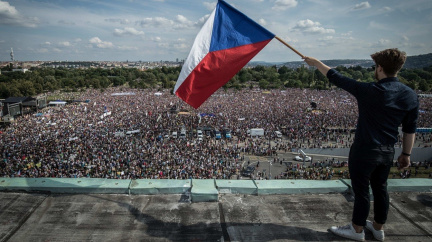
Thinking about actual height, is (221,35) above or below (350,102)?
above

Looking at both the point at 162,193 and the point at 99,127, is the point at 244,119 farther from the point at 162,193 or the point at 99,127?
the point at 162,193

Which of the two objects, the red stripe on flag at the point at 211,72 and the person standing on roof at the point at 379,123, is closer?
the person standing on roof at the point at 379,123

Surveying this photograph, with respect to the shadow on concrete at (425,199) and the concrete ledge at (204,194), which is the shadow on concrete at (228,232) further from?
the shadow on concrete at (425,199)

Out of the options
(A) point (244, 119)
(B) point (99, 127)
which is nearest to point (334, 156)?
(A) point (244, 119)

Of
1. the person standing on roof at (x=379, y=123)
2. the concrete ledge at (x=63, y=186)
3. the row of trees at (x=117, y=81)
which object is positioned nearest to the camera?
the person standing on roof at (x=379, y=123)

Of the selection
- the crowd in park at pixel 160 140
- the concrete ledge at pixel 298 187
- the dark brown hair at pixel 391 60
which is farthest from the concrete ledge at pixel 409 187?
the crowd in park at pixel 160 140

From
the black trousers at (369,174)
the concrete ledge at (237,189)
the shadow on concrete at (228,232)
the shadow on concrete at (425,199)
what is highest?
the black trousers at (369,174)

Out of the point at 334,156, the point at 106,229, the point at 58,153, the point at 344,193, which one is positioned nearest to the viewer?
the point at 106,229
